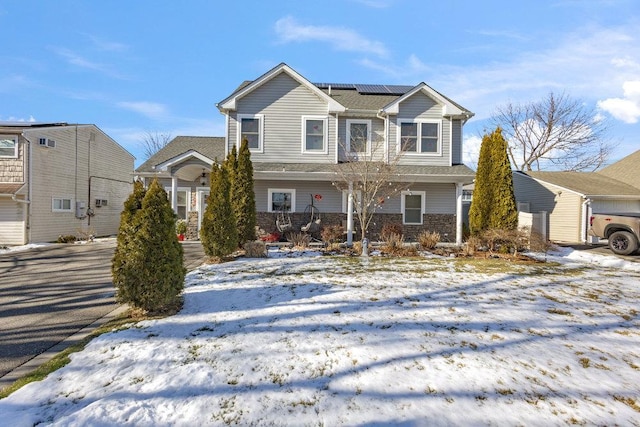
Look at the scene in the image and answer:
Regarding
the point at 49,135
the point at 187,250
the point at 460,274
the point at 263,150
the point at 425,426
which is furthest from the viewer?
the point at 49,135

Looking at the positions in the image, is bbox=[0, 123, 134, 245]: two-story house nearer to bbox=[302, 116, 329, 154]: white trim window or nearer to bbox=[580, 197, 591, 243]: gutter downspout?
bbox=[302, 116, 329, 154]: white trim window

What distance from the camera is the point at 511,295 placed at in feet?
20.0

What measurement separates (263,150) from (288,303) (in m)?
9.89

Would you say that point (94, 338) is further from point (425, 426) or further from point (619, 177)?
point (619, 177)

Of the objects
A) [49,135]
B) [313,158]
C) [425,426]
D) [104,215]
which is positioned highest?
[49,135]

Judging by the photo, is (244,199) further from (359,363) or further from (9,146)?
(9,146)

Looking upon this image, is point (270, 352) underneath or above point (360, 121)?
underneath

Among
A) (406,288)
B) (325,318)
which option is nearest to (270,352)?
(325,318)

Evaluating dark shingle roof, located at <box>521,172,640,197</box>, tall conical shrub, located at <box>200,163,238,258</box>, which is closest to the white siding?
tall conical shrub, located at <box>200,163,238,258</box>

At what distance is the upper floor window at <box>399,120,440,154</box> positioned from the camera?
14.5 m

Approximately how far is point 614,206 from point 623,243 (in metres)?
8.32

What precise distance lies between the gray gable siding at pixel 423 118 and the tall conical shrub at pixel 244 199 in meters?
6.48

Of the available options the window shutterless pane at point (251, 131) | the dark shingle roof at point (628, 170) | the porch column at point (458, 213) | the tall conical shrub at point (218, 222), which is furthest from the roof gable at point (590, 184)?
the tall conical shrub at point (218, 222)

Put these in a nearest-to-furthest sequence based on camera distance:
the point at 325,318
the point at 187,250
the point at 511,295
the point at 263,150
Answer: the point at 325,318 → the point at 511,295 → the point at 187,250 → the point at 263,150
